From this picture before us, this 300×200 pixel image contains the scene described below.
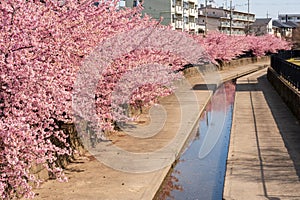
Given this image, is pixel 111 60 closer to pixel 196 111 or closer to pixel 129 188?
pixel 129 188

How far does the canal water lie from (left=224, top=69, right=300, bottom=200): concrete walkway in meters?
0.53

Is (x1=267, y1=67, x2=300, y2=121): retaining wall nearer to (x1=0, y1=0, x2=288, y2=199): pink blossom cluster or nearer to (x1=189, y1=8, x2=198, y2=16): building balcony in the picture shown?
(x1=0, y1=0, x2=288, y2=199): pink blossom cluster

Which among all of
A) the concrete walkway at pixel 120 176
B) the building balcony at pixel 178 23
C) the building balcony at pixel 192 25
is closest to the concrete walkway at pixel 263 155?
the concrete walkway at pixel 120 176

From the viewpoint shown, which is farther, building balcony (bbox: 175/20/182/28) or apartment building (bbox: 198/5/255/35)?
apartment building (bbox: 198/5/255/35)

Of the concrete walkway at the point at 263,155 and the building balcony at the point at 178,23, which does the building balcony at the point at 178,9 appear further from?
the concrete walkway at the point at 263,155

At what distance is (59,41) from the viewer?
8.20 metres

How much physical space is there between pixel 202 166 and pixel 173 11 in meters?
56.3

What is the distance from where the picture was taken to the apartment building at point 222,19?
99.2 metres

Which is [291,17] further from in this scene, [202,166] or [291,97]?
[202,166]

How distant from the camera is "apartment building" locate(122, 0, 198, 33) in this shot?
64125 millimetres

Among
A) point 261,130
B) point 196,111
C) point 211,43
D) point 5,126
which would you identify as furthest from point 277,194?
point 211,43

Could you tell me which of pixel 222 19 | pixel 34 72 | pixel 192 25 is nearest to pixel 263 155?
pixel 34 72

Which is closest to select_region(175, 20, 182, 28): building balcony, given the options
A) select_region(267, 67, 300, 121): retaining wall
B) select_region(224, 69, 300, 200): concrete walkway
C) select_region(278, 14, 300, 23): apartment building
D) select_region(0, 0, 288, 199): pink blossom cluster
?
select_region(267, 67, 300, 121): retaining wall

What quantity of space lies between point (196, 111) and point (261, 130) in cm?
577
